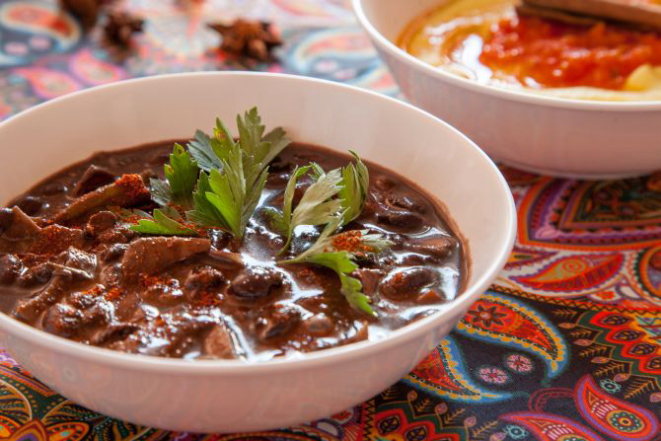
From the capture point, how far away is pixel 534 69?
387 centimetres

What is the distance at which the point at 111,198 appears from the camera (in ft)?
9.08

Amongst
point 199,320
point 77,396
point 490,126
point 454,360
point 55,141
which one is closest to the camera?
point 77,396

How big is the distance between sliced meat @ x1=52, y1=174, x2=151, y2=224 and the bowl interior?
0.28 m

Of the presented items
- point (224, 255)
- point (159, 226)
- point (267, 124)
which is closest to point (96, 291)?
point (159, 226)

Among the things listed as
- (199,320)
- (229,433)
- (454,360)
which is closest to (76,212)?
(199,320)

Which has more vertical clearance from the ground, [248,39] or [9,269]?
[9,269]

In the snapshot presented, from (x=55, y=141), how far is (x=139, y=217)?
59 centimetres

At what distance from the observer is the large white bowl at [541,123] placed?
3061mm

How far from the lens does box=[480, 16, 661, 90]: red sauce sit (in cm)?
379

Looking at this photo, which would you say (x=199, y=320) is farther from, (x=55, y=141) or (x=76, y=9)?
(x=76, y=9)

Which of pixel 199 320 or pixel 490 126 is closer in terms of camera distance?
pixel 199 320

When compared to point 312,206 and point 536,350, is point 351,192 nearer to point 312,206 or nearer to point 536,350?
point 312,206

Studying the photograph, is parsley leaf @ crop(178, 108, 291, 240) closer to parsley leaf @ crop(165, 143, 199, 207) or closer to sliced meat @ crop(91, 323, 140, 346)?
parsley leaf @ crop(165, 143, 199, 207)

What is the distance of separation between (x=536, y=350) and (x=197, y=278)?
1.16 m
